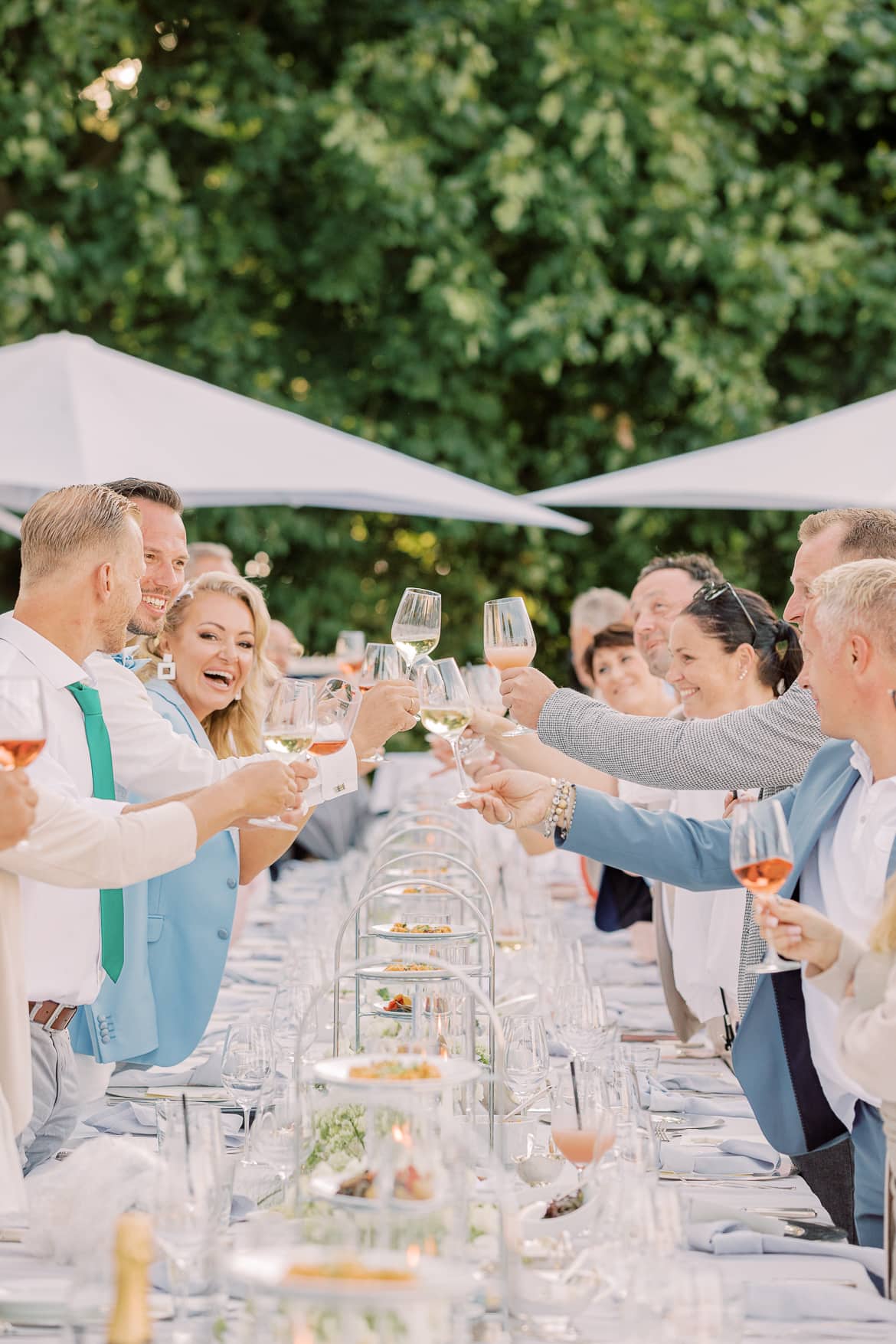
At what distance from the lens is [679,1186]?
2.69 meters

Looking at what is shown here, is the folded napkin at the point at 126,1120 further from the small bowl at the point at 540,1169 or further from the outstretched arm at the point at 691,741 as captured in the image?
the outstretched arm at the point at 691,741

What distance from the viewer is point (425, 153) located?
9680 mm

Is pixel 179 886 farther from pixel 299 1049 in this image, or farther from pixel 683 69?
pixel 683 69

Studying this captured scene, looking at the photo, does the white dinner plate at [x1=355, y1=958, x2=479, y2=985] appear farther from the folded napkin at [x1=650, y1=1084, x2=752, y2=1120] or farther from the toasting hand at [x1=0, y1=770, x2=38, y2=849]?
the toasting hand at [x1=0, y1=770, x2=38, y2=849]

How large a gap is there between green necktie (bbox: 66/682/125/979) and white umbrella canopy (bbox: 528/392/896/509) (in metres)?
3.50

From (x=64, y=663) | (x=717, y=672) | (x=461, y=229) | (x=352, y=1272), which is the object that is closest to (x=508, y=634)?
(x=64, y=663)

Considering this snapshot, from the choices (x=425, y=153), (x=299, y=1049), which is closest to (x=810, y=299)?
(x=425, y=153)

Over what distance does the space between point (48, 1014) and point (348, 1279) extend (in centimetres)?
149

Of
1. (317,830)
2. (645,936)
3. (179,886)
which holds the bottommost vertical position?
(317,830)

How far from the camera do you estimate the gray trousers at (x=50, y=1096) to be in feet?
9.34

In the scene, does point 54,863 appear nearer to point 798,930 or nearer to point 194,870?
point 798,930

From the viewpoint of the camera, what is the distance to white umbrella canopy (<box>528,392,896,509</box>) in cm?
587

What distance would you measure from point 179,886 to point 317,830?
4.26 metres

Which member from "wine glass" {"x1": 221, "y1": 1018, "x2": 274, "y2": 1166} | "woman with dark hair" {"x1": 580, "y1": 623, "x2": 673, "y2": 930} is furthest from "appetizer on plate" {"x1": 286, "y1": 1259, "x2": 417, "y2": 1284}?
"woman with dark hair" {"x1": 580, "y1": 623, "x2": 673, "y2": 930}
